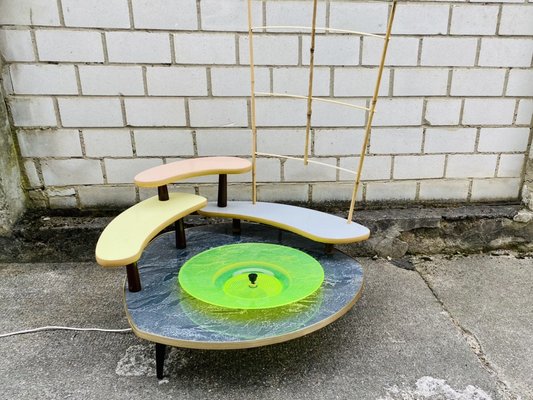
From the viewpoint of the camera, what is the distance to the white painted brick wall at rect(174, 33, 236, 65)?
2188 mm

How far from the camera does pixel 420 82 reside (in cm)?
231

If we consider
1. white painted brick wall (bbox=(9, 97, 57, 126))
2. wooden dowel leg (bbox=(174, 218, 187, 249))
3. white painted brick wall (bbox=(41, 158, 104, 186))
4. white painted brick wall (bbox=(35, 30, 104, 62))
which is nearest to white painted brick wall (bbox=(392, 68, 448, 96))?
wooden dowel leg (bbox=(174, 218, 187, 249))

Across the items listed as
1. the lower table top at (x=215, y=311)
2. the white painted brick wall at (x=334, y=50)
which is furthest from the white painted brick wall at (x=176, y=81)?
the lower table top at (x=215, y=311)

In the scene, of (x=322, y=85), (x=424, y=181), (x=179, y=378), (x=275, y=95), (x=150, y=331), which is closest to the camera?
(x=150, y=331)

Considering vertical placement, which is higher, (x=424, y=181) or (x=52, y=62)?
(x=52, y=62)

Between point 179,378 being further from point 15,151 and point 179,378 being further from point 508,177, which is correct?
point 508,177

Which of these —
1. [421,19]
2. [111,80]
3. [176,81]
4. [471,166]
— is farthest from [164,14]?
[471,166]

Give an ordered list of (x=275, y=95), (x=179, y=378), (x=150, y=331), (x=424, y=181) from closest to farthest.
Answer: (x=150, y=331) < (x=179, y=378) < (x=275, y=95) < (x=424, y=181)

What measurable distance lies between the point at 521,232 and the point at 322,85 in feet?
A: 4.58

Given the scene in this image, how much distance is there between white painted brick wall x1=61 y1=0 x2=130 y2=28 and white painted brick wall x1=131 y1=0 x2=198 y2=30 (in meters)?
0.06

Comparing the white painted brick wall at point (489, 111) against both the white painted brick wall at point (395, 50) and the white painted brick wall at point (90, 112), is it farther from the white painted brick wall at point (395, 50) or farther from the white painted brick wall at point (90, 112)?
the white painted brick wall at point (90, 112)

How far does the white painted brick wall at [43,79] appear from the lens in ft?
7.21

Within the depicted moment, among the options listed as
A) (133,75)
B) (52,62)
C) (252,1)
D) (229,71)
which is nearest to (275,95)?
(229,71)

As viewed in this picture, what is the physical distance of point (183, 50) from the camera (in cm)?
220
